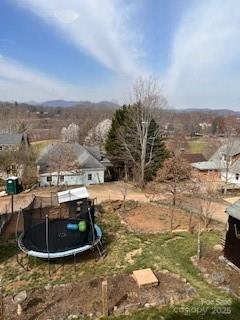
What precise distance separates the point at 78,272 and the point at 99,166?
65.4 ft

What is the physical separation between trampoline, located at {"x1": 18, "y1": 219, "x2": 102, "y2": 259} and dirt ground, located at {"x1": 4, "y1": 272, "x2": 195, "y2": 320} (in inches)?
71.9

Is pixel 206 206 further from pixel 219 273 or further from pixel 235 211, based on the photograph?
pixel 219 273

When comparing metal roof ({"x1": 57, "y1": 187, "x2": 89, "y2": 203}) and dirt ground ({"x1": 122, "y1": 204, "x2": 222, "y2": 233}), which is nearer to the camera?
dirt ground ({"x1": 122, "y1": 204, "x2": 222, "y2": 233})

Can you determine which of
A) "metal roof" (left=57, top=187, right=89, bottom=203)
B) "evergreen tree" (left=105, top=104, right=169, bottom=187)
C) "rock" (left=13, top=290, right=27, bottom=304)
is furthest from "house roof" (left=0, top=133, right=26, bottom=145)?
"rock" (left=13, top=290, right=27, bottom=304)

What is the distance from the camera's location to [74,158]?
30219mm

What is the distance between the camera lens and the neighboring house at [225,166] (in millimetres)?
35906

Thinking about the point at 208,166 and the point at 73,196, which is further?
the point at 208,166

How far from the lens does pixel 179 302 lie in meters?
8.66

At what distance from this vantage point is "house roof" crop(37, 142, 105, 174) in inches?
1149

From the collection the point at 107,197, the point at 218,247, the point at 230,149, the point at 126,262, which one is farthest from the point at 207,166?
the point at 126,262

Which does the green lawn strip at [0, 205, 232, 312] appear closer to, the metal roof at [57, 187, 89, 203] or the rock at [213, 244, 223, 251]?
the rock at [213, 244, 223, 251]

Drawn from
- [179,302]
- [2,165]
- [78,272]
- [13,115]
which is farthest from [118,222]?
[13,115]

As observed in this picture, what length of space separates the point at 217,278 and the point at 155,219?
7.46 m

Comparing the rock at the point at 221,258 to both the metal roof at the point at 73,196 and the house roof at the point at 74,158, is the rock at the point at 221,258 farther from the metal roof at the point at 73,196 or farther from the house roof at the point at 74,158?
the house roof at the point at 74,158
